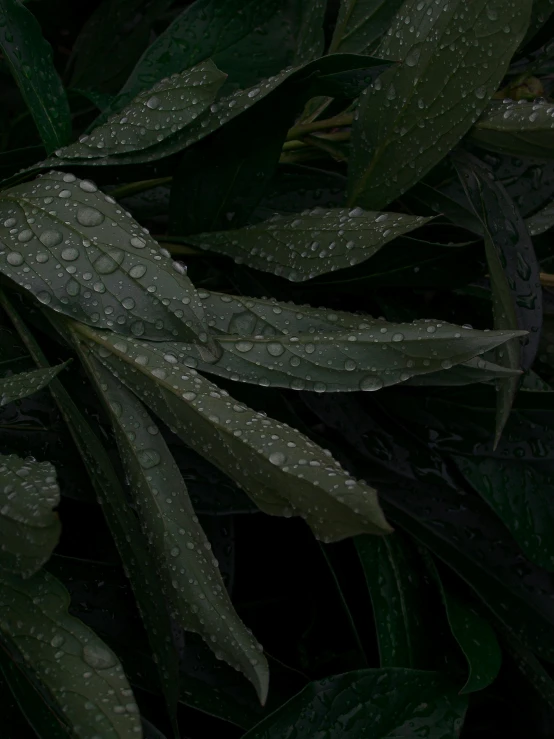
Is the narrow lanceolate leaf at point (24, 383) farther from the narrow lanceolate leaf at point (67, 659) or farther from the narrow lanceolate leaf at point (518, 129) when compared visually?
the narrow lanceolate leaf at point (518, 129)

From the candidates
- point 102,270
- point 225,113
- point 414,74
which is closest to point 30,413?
point 102,270

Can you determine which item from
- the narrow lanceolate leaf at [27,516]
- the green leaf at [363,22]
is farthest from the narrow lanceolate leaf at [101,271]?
the green leaf at [363,22]

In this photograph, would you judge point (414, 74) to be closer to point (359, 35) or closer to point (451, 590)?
point (359, 35)

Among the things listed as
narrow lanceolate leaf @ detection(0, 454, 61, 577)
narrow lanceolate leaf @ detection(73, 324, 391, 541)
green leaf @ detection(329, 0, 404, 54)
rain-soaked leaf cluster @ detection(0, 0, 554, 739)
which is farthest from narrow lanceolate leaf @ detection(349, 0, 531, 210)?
narrow lanceolate leaf @ detection(0, 454, 61, 577)

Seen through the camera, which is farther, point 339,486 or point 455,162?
point 455,162

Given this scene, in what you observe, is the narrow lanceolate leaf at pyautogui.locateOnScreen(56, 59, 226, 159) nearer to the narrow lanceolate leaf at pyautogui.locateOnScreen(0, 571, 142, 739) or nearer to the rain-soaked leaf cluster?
the rain-soaked leaf cluster

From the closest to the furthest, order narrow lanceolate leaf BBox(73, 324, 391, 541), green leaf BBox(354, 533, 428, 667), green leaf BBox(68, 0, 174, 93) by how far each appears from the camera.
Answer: narrow lanceolate leaf BBox(73, 324, 391, 541) < green leaf BBox(354, 533, 428, 667) < green leaf BBox(68, 0, 174, 93)

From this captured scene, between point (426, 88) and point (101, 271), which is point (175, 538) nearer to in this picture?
point (101, 271)
